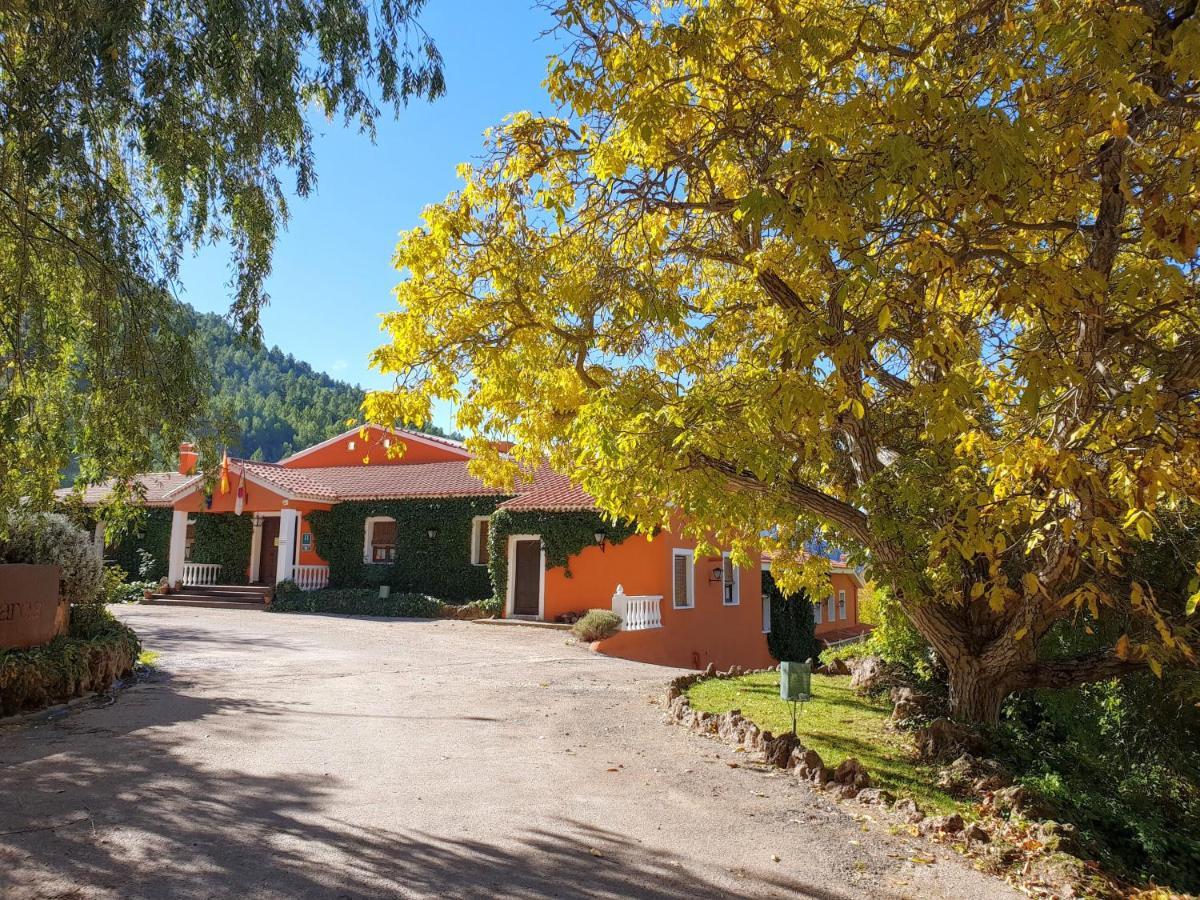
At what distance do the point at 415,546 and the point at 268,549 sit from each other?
19.5 feet

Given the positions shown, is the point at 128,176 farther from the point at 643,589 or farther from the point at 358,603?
the point at 358,603

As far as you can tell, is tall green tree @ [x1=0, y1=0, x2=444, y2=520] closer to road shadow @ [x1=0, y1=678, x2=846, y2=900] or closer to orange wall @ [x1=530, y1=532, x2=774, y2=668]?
road shadow @ [x1=0, y1=678, x2=846, y2=900]

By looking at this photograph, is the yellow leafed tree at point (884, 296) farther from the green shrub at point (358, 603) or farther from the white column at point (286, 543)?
the white column at point (286, 543)

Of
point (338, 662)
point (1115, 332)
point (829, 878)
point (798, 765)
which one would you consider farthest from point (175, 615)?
A: point (1115, 332)

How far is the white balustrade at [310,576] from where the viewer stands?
2377 cm

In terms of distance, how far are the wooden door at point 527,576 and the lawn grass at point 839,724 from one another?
9650mm

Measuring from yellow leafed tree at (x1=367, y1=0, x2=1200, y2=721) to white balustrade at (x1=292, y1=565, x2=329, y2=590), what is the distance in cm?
1562

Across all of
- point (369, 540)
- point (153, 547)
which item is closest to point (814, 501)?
point (369, 540)

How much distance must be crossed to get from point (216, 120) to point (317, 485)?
19.8m

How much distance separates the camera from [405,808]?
5.41m

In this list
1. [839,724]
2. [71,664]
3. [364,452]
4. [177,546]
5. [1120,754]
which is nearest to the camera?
[71,664]

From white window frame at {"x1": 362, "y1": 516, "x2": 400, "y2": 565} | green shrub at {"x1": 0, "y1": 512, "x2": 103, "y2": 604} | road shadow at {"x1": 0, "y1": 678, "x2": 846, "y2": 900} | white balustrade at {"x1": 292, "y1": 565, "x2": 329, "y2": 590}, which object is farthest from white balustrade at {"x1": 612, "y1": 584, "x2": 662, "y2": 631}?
road shadow at {"x1": 0, "y1": 678, "x2": 846, "y2": 900}

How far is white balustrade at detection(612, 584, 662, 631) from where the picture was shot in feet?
57.8

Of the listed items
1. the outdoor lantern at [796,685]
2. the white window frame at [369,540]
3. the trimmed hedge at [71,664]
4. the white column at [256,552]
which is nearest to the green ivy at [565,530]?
the white window frame at [369,540]
